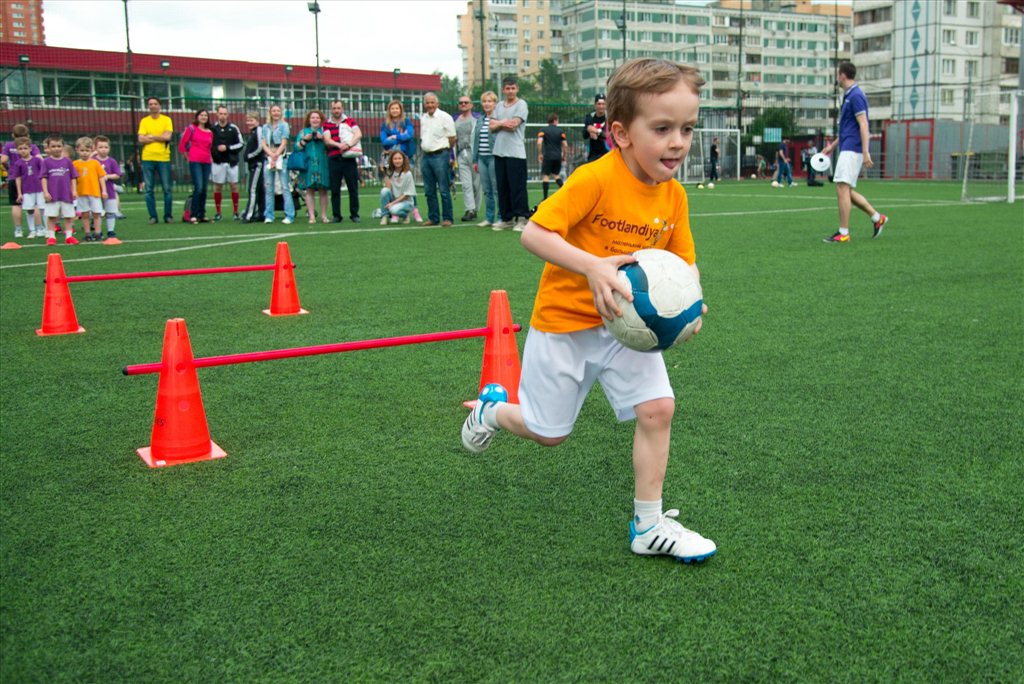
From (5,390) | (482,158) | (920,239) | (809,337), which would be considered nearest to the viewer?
(5,390)

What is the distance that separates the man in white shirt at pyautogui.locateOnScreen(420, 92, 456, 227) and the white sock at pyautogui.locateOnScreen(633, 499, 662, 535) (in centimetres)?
1257

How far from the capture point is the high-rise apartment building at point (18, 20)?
21.7 m

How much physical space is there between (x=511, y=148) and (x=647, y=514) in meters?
11.7

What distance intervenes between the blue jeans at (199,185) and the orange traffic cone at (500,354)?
13.6 metres

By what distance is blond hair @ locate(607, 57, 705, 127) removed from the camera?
111 inches

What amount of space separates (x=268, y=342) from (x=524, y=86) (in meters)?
129

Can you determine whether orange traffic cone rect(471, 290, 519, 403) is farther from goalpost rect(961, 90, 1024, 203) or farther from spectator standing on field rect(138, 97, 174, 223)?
goalpost rect(961, 90, 1024, 203)

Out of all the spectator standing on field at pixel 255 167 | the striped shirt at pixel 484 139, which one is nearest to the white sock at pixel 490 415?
the striped shirt at pixel 484 139

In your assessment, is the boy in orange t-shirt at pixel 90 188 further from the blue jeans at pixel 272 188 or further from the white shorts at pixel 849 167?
the white shorts at pixel 849 167

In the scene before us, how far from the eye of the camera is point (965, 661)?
92.1 inches

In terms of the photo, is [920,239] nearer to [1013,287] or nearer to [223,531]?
[1013,287]

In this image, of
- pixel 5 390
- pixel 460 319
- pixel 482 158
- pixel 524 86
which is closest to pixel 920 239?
pixel 482 158

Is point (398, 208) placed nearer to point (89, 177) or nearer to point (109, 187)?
point (109, 187)

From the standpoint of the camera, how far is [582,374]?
3.12 m
